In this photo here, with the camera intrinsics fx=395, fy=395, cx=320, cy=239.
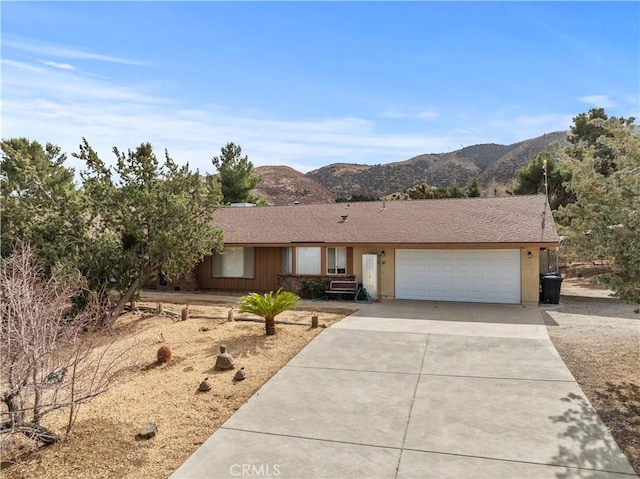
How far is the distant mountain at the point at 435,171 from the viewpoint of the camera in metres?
69.6

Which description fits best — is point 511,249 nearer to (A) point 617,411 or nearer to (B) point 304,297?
(B) point 304,297

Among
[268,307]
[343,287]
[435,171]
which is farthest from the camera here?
[435,171]

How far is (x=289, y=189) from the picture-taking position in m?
80.4

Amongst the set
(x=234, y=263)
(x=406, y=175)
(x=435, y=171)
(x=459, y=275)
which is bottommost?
(x=459, y=275)

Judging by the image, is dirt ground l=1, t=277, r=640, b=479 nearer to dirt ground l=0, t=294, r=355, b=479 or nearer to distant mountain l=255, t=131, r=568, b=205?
dirt ground l=0, t=294, r=355, b=479

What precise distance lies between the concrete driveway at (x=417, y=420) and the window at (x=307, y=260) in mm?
8021

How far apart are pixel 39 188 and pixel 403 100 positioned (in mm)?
16632

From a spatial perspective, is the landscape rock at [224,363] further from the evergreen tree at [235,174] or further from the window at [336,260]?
the evergreen tree at [235,174]

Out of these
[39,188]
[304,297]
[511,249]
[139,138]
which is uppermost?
[139,138]

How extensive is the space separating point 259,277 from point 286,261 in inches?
63.5

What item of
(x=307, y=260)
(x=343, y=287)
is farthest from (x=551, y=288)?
(x=307, y=260)

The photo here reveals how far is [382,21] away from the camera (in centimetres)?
1254

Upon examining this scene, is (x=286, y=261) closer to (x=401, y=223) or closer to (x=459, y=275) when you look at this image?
(x=401, y=223)

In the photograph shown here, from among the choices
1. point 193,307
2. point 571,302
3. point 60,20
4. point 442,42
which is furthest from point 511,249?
point 60,20
